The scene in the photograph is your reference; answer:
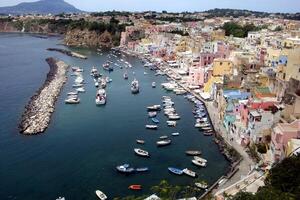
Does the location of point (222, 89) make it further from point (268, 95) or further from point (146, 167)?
point (146, 167)

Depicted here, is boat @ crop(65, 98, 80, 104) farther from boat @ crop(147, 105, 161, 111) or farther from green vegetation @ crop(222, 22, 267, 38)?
green vegetation @ crop(222, 22, 267, 38)

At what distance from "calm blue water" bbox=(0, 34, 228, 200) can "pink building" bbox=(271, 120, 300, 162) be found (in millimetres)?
4136

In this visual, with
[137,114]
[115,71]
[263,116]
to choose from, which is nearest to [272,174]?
[263,116]

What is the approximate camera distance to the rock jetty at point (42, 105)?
37469mm

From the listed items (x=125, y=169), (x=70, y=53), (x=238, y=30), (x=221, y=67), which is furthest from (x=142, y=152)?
(x=238, y=30)

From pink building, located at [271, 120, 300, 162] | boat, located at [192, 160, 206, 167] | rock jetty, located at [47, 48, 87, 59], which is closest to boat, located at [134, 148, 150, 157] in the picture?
boat, located at [192, 160, 206, 167]

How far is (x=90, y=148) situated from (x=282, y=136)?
1521 cm

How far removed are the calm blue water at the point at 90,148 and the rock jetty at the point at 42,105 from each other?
0.82 metres

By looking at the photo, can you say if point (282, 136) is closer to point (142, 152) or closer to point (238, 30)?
point (142, 152)

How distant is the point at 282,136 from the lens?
2609cm

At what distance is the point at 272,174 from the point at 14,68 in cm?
5775

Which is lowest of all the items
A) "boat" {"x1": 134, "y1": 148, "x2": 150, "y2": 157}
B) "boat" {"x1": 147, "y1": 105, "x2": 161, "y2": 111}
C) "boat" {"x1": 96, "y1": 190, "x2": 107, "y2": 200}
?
"boat" {"x1": 96, "y1": 190, "x2": 107, "y2": 200}

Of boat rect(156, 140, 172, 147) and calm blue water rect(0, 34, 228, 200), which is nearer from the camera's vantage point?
calm blue water rect(0, 34, 228, 200)

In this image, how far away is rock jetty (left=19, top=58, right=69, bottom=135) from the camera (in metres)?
37.5
